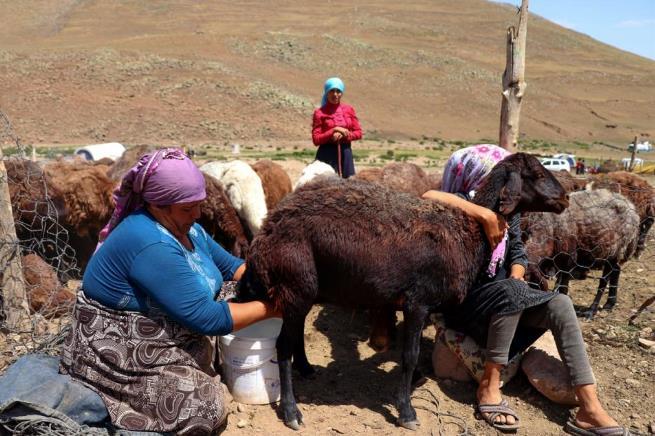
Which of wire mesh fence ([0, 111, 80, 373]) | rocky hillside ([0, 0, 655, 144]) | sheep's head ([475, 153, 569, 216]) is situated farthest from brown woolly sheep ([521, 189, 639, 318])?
rocky hillside ([0, 0, 655, 144])

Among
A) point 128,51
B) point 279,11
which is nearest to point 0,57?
point 128,51

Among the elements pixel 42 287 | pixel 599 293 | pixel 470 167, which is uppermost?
pixel 470 167

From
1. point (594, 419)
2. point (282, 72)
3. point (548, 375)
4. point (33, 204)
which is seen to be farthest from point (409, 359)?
point (282, 72)

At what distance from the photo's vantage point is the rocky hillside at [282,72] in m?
33.0

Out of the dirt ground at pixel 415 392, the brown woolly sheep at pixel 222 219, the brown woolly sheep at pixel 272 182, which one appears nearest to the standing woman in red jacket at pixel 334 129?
the brown woolly sheep at pixel 272 182

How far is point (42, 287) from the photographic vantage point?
5.27 meters

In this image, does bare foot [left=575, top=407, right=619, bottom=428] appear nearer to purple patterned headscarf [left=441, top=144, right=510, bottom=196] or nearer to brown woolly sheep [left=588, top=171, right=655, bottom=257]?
purple patterned headscarf [left=441, top=144, right=510, bottom=196]

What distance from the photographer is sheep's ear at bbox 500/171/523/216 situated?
363cm

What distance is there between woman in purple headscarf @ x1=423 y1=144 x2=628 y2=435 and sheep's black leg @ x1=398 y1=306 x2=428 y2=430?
0.48 metres

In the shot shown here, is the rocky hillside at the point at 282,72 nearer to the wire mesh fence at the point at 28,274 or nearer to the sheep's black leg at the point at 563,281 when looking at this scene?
the wire mesh fence at the point at 28,274

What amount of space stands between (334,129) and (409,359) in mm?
3639

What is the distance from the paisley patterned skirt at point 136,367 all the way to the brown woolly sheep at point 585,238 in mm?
3885

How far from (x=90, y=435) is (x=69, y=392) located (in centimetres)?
27

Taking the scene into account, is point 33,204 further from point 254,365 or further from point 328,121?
point 254,365
